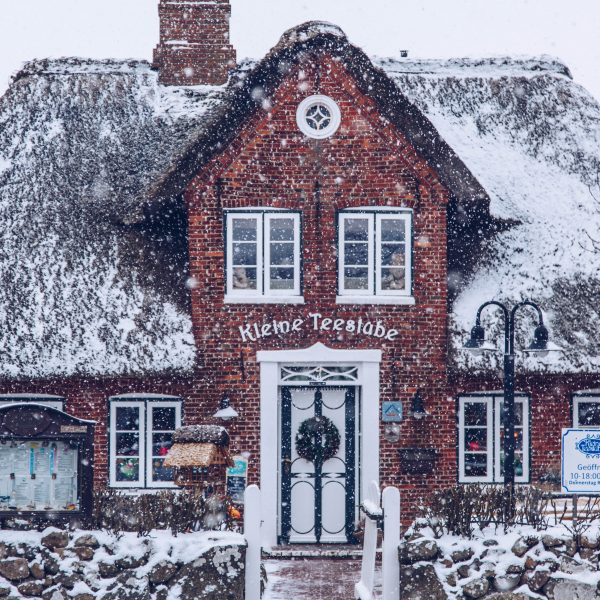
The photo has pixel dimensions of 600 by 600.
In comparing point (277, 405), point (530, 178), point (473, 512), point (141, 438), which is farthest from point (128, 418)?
point (530, 178)

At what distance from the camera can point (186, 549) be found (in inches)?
559

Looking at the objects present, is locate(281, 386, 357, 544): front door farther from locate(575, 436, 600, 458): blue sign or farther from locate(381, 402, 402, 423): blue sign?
locate(575, 436, 600, 458): blue sign

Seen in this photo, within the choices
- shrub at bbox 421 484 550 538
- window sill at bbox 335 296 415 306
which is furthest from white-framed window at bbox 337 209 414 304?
shrub at bbox 421 484 550 538

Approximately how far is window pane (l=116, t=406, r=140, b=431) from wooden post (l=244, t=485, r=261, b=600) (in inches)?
210

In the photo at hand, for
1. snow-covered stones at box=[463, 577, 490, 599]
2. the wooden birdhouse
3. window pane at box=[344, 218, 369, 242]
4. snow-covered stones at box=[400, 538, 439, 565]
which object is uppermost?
window pane at box=[344, 218, 369, 242]

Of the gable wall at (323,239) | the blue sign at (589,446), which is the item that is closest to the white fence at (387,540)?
the blue sign at (589,446)

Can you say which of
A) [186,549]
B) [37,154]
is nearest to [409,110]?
[37,154]

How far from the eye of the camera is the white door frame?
62.3 ft

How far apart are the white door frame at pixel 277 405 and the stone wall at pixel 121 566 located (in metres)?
4.64

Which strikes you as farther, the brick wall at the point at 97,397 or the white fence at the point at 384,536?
the brick wall at the point at 97,397

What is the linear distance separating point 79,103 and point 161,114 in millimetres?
1357

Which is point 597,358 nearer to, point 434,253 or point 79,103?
point 434,253

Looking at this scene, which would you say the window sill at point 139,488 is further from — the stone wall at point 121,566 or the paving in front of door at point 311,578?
the stone wall at point 121,566

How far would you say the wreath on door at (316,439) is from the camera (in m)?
19.1
